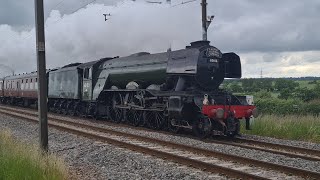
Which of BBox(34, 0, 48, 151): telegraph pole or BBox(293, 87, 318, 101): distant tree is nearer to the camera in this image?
BBox(34, 0, 48, 151): telegraph pole

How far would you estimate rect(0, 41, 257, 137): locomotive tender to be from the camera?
1380cm

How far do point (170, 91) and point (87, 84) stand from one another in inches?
338

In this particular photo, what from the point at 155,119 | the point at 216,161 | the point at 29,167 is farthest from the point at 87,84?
the point at 29,167

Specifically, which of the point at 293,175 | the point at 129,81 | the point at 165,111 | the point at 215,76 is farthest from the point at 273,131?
the point at 293,175

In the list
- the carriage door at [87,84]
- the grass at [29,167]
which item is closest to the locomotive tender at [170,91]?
the carriage door at [87,84]

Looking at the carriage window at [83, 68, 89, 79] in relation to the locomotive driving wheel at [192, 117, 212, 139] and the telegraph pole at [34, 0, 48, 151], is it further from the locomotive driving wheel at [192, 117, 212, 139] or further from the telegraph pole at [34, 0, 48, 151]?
the telegraph pole at [34, 0, 48, 151]

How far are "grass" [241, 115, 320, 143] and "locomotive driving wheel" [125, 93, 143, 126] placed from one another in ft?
14.4

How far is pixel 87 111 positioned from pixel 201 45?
32.8 ft

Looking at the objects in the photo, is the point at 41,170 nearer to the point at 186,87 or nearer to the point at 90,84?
the point at 186,87

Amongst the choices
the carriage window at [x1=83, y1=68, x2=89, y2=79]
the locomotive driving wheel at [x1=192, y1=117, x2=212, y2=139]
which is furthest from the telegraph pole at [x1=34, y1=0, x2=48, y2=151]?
the carriage window at [x1=83, y1=68, x2=89, y2=79]

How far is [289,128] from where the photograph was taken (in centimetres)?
1546

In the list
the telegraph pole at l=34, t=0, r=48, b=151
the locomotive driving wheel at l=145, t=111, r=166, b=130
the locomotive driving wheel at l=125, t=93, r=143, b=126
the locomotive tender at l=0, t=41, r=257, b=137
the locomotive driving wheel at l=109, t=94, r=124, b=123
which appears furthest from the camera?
the locomotive driving wheel at l=109, t=94, r=124, b=123

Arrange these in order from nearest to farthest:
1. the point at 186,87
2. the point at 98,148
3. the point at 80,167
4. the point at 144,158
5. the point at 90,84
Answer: the point at 80,167, the point at 144,158, the point at 98,148, the point at 186,87, the point at 90,84

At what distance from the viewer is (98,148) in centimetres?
1152
